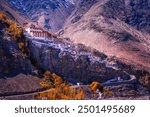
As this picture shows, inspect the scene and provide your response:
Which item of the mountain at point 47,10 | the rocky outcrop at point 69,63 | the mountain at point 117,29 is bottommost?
the rocky outcrop at point 69,63

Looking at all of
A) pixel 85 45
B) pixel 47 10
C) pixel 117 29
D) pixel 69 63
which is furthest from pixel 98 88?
pixel 47 10

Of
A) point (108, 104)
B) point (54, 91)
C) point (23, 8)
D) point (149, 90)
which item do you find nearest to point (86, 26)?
point (23, 8)

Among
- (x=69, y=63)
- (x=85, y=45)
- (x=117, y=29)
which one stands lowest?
(x=69, y=63)

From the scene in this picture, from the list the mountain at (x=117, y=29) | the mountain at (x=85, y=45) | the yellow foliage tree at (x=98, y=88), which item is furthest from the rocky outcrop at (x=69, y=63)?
the mountain at (x=117, y=29)

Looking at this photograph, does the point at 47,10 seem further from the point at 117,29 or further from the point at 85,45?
the point at 85,45

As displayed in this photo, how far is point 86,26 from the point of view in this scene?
237ft

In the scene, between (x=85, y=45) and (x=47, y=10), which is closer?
(x=85, y=45)

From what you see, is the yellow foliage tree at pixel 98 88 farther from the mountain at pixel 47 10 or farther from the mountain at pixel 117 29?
the mountain at pixel 47 10

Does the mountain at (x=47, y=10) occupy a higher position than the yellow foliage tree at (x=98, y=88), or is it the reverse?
the mountain at (x=47, y=10)

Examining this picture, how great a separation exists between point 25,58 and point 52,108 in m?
20.3

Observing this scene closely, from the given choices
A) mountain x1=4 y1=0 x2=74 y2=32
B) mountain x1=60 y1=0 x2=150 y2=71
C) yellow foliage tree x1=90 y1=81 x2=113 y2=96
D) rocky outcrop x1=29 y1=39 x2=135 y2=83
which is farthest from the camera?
mountain x1=4 y1=0 x2=74 y2=32

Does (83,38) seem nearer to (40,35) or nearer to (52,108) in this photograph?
(40,35)

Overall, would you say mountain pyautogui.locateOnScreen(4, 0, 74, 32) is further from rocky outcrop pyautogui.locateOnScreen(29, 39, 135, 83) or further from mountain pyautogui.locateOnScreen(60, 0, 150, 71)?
rocky outcrop pyautogui.locateOnScreen(29, 39, 135, 83)

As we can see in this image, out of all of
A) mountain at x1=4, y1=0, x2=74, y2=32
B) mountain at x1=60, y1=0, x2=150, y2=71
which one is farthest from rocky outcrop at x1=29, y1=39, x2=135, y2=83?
mountain at x1=4, y1=0, x2=74, y2=32
